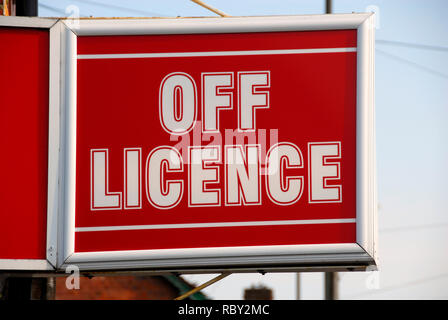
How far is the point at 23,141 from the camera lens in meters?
6.20

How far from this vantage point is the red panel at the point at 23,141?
20.1 feet

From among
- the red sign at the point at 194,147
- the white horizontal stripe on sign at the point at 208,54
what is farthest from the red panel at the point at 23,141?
the white horizontal stripe on sign at the point at 208,54

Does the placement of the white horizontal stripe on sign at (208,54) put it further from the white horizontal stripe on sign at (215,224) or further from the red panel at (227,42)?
the white horizontal stripe on sign at (215,224)

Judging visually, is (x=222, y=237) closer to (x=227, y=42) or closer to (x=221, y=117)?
(x=221, y=117)

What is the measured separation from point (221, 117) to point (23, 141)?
1379 mm

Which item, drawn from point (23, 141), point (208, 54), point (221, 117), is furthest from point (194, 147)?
point (23, 141)

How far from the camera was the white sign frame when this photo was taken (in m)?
6.03

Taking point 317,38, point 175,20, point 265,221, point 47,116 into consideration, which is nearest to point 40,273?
point 47,116

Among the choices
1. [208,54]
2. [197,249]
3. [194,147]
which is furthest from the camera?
[208,54]

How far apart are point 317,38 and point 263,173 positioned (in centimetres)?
102

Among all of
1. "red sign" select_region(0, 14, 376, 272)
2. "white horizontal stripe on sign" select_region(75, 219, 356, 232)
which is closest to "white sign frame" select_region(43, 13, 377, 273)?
"red sign" select_region(0, 14, 376, 272)

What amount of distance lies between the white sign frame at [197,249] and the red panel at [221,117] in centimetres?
5

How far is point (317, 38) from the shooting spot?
20.5 feet
